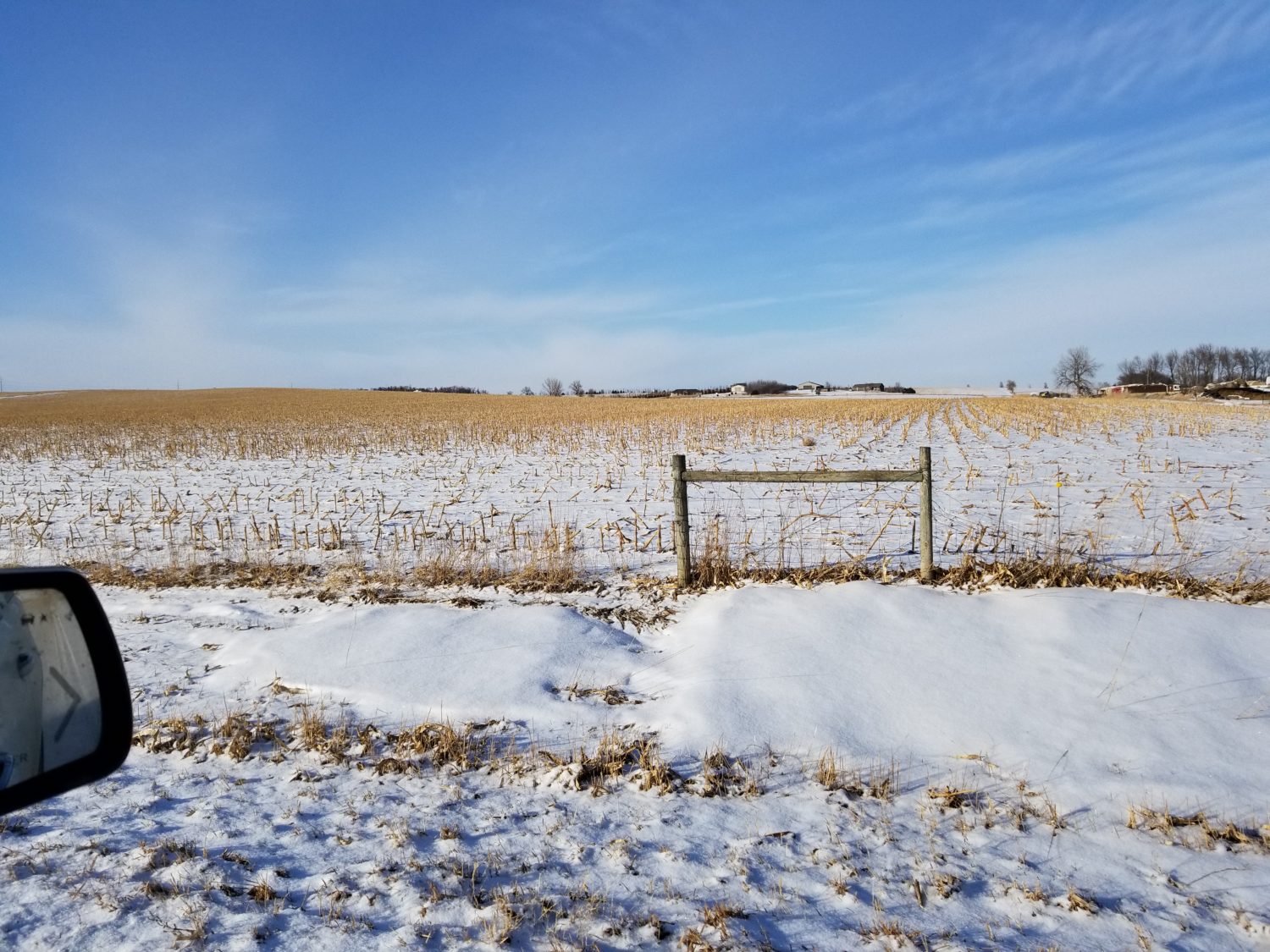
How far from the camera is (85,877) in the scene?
10.2 ft

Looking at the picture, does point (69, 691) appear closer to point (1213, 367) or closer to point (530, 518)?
point (530, 518)

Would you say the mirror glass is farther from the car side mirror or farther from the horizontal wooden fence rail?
the horizontal wooden fence rail

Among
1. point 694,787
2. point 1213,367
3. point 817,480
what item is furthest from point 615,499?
point 1213,367

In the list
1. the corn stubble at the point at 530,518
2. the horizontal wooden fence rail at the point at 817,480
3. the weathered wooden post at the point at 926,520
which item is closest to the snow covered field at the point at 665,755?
the corn stubble at the point at 530,518

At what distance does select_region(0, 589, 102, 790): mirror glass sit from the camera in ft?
5.24

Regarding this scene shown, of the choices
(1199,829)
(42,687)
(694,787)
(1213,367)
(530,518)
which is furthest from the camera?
(1213,367)

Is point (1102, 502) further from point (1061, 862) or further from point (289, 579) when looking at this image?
point (289, 579)

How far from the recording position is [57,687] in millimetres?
1719

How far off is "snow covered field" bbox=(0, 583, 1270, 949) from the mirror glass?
5.30 feet

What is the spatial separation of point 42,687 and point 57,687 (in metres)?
0.03

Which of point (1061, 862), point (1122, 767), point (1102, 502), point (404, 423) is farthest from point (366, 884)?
point (404, 423)

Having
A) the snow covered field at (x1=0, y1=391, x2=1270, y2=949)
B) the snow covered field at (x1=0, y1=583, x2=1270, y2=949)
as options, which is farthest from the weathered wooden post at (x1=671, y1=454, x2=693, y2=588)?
the snow covered field at (x1=0, y1=583, x2=1270, y2=949)

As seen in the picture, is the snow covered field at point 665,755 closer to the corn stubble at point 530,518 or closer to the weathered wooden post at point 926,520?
the corn stubble at point 530,518

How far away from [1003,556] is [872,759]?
483 cm
